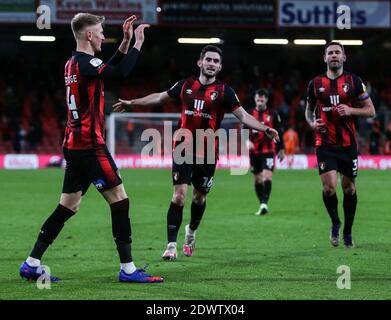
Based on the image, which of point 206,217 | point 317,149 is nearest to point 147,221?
point 206,217

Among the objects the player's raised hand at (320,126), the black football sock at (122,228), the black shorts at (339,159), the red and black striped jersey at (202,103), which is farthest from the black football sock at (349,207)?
the black football sock at (122,228)

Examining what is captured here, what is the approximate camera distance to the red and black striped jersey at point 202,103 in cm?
926

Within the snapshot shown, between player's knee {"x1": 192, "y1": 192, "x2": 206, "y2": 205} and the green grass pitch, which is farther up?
player's knee {"x1": 192, "y1": 192, "x2": 206, "y2": 205}

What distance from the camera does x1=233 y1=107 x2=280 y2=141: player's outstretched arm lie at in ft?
27.1

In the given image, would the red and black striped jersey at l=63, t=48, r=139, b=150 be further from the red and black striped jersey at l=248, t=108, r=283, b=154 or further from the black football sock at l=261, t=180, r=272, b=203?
the red and black striped jersey at l=248, t=108, r=283, b=154

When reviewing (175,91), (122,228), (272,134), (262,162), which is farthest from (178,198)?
(262,162)

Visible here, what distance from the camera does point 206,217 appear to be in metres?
13.9

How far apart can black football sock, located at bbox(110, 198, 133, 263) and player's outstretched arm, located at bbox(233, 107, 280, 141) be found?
1713 millimetres

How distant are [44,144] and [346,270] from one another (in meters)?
27.0

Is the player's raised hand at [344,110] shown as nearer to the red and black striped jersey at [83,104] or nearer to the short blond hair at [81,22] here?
the red and black striped jersey at [83,104]

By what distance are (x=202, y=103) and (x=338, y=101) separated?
6.13 feet

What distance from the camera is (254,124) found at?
340 inches

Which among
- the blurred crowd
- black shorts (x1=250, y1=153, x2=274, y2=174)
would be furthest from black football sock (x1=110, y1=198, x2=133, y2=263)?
the blurred crowd
